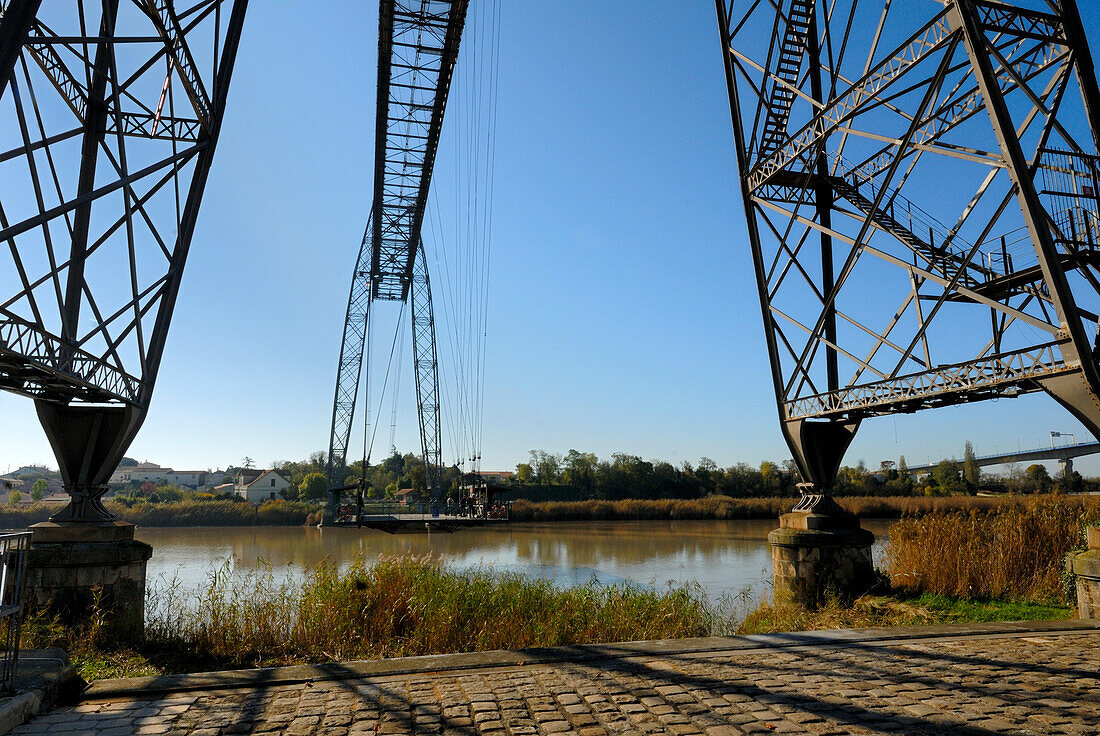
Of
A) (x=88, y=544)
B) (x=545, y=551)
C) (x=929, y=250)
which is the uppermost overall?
(x=929, y=250)

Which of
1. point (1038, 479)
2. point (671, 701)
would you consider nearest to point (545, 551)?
point (671, 701)

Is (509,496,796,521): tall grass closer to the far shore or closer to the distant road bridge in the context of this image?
the far shore

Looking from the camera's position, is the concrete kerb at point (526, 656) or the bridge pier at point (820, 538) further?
the bridge pier at point (820, 538)

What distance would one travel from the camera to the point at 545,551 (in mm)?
23844

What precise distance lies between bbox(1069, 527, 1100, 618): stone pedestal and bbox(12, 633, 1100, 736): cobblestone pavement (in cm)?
212

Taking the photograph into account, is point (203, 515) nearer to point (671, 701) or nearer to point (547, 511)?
point (547, 511)

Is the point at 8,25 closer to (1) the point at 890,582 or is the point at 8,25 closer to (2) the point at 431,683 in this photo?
(2) the point at 431,683

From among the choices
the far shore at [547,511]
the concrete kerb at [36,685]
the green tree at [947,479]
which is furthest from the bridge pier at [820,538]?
the green tree at [947,479]

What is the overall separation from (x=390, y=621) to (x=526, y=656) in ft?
9.05

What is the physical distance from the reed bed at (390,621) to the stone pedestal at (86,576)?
1.54 feet

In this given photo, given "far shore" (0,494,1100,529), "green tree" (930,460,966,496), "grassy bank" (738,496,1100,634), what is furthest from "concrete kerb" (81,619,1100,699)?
"green tree" (930,460,966,496)

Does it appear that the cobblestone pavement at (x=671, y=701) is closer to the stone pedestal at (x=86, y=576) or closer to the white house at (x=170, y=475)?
the stone pedestal at (x=86, y=576)

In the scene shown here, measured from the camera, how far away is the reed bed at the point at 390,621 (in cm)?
667

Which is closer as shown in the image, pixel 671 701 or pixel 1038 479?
pixel 671 701
